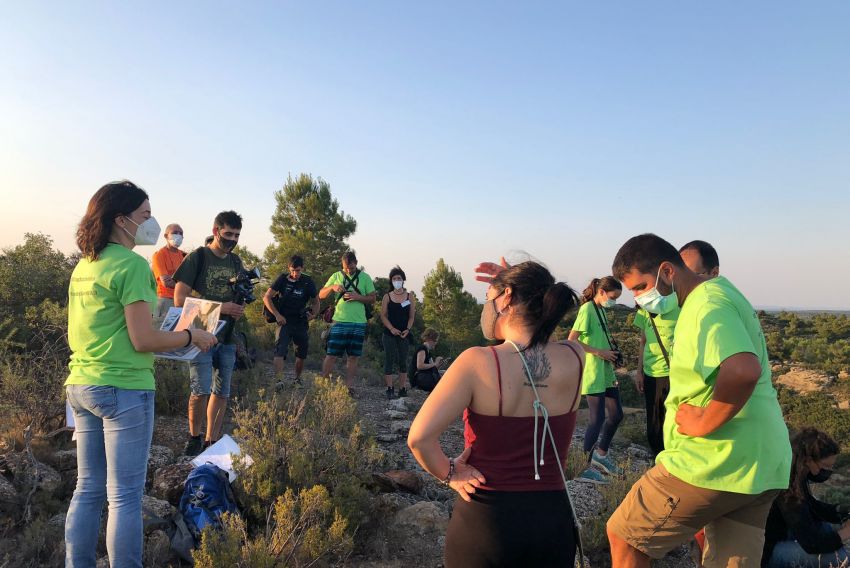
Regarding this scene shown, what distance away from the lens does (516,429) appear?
1.78 meters

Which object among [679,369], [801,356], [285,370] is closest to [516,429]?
[679,369]

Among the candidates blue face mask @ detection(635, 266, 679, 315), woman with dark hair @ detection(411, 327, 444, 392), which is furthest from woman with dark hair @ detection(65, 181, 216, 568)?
woman with dark hair @ detection(411, 327, 444, 392)

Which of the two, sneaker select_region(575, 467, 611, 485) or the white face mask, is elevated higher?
the white face mask

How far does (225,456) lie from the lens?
3.86 m

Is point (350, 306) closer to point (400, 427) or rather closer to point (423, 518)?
point (400, 427)

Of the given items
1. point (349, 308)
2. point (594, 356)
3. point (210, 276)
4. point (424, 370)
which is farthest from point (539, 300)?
point (424, 370)

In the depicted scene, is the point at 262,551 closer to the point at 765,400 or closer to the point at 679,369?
the point at 679,369

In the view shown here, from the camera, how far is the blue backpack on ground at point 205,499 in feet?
10.4

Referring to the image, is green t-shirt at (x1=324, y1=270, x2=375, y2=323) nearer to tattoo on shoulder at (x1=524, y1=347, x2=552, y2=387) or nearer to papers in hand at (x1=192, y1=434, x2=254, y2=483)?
papers in hand at (x1=192, y1=434, x2=254, y2=483)

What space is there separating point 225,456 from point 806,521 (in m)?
3.80

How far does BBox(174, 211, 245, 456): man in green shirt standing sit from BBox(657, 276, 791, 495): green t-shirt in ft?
10.5

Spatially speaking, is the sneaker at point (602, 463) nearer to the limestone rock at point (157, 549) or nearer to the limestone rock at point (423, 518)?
the limestone rock at point (423, 518)

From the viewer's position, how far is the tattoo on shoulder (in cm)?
179

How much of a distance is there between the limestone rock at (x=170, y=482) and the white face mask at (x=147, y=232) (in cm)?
176
